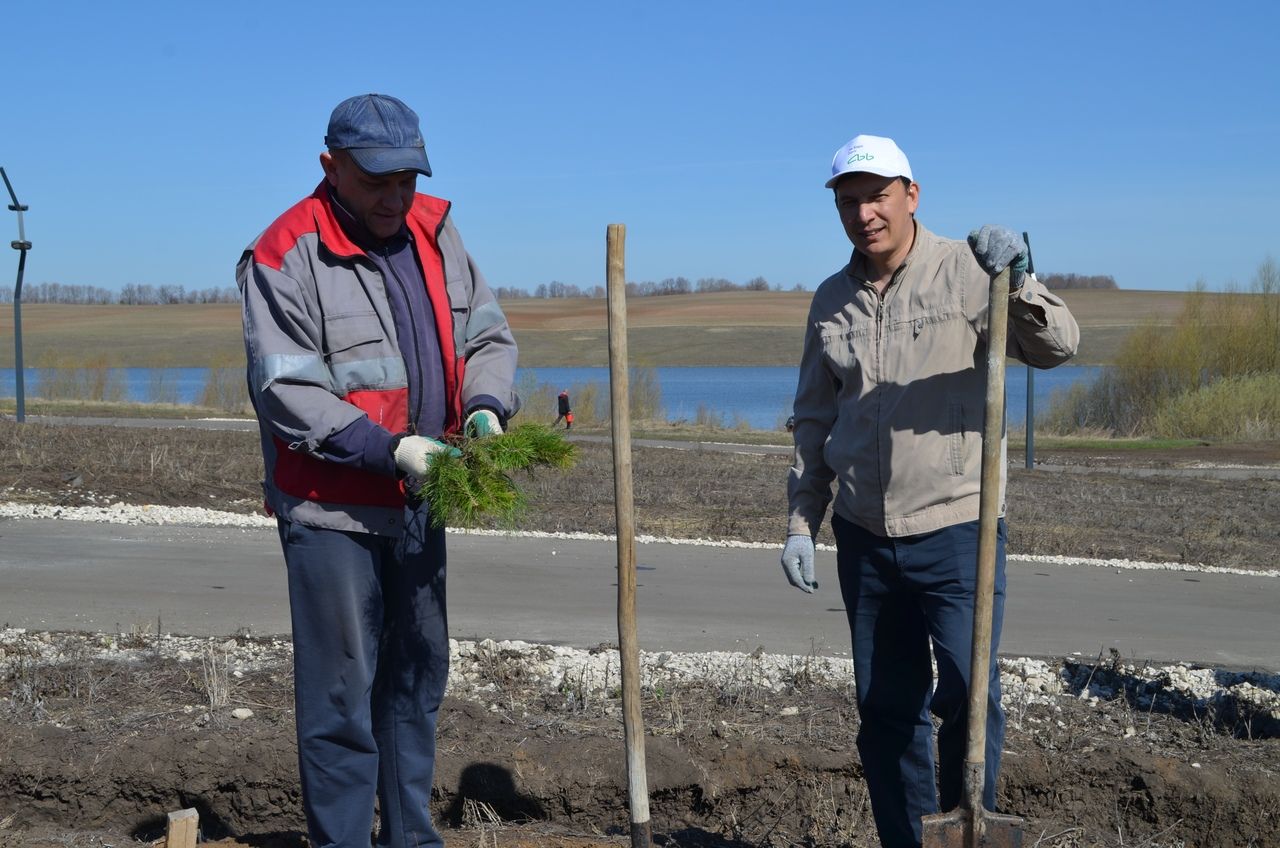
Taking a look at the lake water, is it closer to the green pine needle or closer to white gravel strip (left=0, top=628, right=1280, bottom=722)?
white gravel strip (left=0, top=628, right=1280, bottom=722)

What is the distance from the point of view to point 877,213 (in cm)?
361

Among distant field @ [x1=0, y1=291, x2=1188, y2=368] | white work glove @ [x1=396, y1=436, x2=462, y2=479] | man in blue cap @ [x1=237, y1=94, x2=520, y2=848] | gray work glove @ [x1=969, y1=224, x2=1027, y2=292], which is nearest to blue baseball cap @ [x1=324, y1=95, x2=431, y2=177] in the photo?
man in blue cap @ [x1=237, y1=94, x2=520, y2=848]

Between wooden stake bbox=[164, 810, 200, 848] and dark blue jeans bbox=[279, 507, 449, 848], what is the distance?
66cm

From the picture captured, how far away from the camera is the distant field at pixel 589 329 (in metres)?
71.8

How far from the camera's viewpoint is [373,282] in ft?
11.2

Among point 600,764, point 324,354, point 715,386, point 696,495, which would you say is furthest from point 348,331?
point 715,386

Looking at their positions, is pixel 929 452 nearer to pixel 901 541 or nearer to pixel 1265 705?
pixel 901 541

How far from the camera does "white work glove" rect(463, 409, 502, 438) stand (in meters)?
3.44

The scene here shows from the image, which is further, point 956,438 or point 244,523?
point 244,523

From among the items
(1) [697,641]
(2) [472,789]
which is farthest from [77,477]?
(2) [472,789]

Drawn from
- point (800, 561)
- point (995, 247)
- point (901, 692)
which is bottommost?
point (901, 692)

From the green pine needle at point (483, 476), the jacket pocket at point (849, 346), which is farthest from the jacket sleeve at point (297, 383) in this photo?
the jacket pocket at point (849, 346)

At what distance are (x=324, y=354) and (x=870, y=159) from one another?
5.20ft

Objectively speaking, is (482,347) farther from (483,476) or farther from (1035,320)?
(1035,320)
